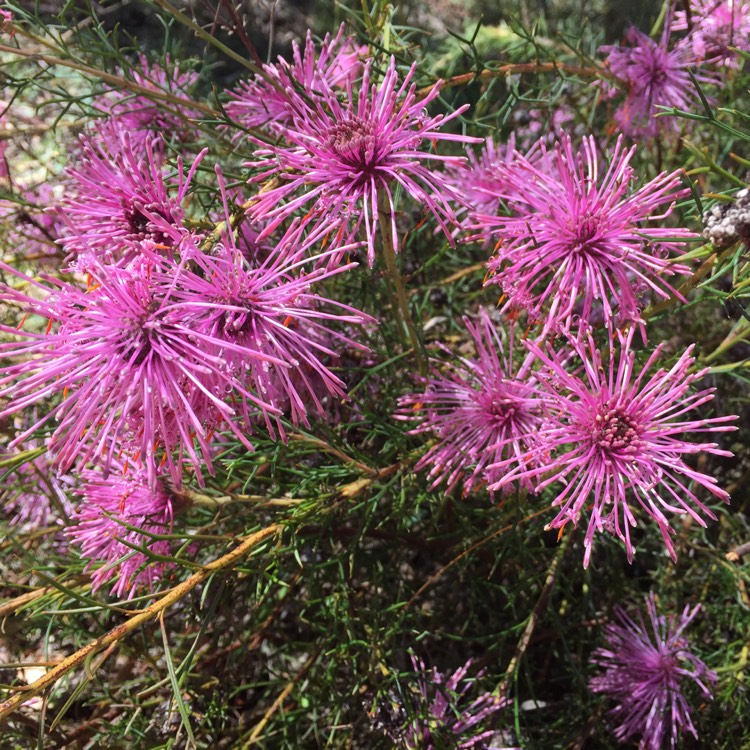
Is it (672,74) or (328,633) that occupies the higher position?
(672,74)

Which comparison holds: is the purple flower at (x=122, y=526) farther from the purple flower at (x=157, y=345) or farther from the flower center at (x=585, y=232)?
the flower center at (x=585, y=232)

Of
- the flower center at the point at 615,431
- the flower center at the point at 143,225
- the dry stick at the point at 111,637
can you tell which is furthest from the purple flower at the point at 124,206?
the flower center at the point at 615,431

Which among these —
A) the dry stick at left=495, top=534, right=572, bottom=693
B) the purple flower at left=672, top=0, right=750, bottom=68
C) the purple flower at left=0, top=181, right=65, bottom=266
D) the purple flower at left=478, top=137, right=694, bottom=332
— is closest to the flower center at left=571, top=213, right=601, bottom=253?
the purple flower at left=478, top=137, right=694, bottom=332

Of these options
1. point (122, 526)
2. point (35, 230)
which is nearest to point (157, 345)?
point (122, 526)

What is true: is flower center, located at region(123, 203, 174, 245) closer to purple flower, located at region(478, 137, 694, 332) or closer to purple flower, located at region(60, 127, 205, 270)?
purple flower, located at region(60, 127, 205, 270)

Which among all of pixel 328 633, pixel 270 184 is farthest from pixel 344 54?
pixel 328 633

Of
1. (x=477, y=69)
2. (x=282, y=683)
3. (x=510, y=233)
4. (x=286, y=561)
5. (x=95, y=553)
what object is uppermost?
(x=477, y=69)

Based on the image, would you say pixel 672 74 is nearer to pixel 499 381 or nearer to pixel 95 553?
pixel 499 381

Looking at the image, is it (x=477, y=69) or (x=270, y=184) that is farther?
(x=477, y=69)
